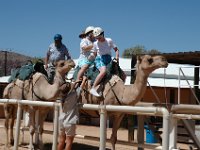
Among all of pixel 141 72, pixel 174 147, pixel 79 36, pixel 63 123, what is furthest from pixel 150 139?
pixel 174 147

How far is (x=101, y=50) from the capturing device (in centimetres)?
904

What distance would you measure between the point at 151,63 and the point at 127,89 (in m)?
0.96

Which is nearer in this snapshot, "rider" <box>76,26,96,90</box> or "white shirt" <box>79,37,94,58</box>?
"rider" <box>76,26,96,90</box>

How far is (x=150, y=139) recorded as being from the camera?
1462 cm

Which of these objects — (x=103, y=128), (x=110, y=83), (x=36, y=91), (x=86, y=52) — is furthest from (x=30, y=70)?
(x=103, y=128)

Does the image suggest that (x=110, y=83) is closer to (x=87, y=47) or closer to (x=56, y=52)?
(x=87, y=47)

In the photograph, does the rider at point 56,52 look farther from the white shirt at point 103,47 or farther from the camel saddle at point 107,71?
the white shirt at point 103,47

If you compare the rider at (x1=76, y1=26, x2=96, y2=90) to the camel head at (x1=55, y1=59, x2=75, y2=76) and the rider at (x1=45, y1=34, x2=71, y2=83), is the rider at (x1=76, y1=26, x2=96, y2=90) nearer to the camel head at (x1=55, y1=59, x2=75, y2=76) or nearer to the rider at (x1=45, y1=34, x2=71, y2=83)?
the camel head at (x1=55, y1=59, x2=75, y2=76)

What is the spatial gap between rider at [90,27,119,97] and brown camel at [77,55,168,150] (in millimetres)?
213

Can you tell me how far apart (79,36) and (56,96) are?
1.51 metres

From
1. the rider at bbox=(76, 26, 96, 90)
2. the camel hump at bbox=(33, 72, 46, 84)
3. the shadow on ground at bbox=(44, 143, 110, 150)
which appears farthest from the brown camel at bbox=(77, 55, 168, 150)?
the shadow on ground at bbox=(44, 143, 110, 150)

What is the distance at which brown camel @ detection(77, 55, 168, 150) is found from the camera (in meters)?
7.74

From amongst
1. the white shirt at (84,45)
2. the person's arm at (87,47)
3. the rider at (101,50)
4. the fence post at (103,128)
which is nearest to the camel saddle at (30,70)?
the white shirt at (84,45)

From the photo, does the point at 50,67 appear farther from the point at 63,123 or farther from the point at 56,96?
the point at 63,123
